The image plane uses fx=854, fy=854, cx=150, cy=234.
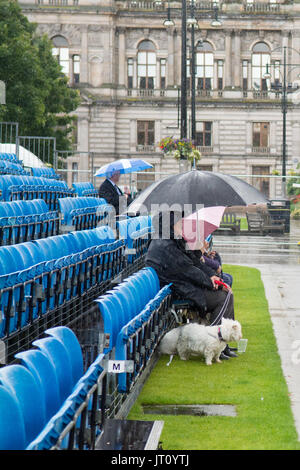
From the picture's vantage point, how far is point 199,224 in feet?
37.5

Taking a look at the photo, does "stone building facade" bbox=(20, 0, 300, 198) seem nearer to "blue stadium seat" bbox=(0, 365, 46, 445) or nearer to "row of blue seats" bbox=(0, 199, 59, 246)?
"row of blue seats" bbox=(0, 199, 59, 246)

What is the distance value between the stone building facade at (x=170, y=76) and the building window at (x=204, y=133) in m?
0.09

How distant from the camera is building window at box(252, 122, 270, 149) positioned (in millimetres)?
73938

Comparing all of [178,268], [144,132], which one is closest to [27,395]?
[178,268]

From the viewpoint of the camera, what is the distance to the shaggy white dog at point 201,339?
10.1 m

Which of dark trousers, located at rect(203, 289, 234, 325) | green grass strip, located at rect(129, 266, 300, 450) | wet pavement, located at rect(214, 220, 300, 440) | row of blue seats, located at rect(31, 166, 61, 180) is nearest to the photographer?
green grass strip, located at rect(129, 266, 300, 450)

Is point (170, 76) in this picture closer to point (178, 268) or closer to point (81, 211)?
point (81, 211)

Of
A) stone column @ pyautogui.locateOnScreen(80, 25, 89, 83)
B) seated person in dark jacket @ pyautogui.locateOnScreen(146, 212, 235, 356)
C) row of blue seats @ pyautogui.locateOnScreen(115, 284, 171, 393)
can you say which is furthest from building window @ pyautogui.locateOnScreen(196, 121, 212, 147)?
row of blue seats @ pyautogui.locateOnScreen(115, 284, 171, 393)

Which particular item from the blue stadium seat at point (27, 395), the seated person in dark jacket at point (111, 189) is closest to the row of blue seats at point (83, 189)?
the seated person in dark jacket at point (111, 189)

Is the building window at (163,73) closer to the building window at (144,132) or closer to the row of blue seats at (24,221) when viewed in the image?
the building window at (144,132)

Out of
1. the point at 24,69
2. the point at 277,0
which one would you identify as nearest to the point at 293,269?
the point at 24,69

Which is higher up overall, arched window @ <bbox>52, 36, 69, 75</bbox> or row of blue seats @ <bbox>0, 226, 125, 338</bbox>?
arched window @ <bbox>52, 36, 69, 75</bbox>

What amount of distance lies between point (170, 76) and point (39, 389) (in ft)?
233

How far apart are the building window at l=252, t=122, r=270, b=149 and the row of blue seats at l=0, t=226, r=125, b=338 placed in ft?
203
